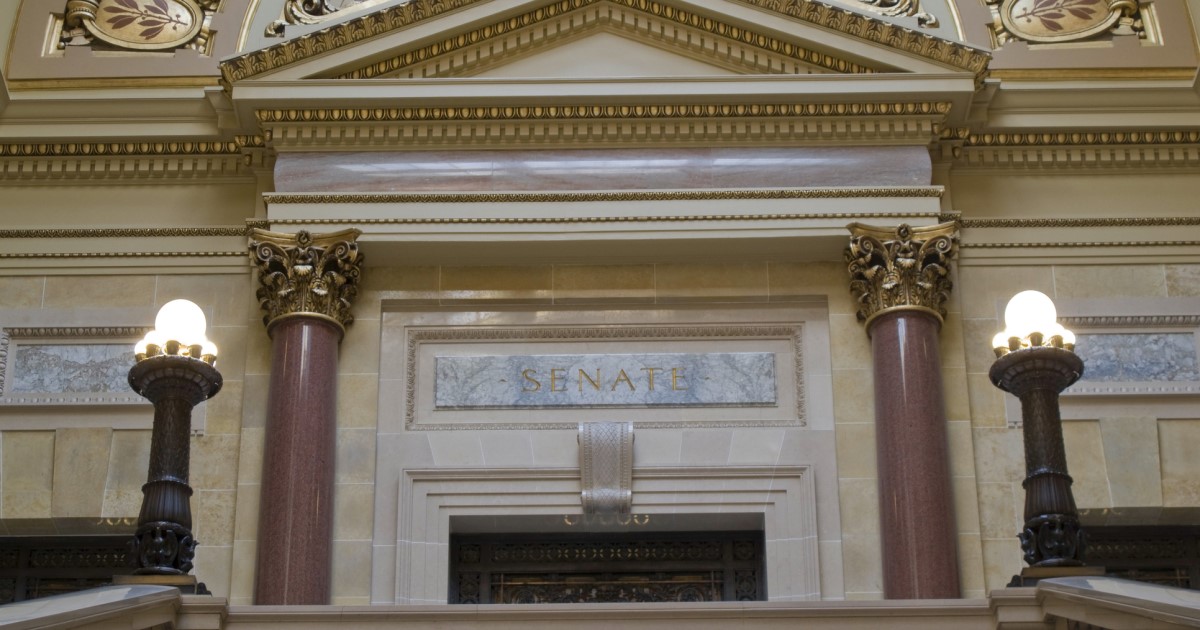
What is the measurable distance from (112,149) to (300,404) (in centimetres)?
330

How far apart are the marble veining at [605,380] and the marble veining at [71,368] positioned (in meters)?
2.67

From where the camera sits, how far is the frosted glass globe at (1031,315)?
409 inches

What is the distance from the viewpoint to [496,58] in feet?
50.4

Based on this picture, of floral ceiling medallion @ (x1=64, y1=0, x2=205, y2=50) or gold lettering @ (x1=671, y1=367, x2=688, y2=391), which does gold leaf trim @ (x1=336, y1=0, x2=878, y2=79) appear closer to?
floral ceiling medallion @ (x1=64, y1=0, x2=205, y2=50)

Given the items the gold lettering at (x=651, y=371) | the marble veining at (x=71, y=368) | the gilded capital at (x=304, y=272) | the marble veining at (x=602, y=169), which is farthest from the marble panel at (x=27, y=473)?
the gold lettering at (x=651, y=371)

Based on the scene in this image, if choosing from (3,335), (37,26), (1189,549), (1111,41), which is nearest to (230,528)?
(3,335)

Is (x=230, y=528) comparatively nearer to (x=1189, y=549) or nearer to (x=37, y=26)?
(x=37, y=26)

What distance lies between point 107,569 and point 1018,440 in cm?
745

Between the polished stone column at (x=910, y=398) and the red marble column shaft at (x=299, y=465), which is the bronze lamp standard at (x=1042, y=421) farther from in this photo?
the red marble column shaft at (x=299, y=465)

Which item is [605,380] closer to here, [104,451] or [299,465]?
[299,465]

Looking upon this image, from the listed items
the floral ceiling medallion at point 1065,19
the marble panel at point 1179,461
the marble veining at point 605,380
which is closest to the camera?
the marble panel at point 1179,461

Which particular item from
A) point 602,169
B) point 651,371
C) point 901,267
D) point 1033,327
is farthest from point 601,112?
point 1033,327

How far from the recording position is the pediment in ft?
49.0

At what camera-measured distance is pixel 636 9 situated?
1544 centimetres
